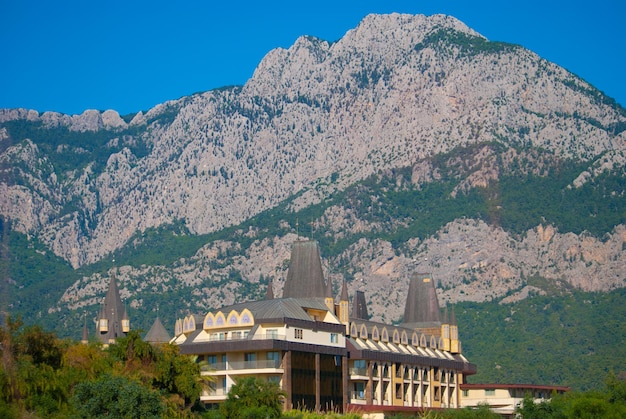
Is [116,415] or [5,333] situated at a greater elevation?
[5,333]

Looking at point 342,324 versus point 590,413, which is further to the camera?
point 342,324

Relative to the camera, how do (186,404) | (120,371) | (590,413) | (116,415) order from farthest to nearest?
(590,413)
(186,404)
(120,371)
(116,415)

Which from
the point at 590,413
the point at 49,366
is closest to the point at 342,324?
the point at 590,413

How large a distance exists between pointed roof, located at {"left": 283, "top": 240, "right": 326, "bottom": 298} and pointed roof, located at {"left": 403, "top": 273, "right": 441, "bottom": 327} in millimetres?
40979

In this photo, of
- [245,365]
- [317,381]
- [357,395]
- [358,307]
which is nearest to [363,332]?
[357,395]

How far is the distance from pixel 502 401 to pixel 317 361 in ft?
149

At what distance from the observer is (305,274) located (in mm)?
152250

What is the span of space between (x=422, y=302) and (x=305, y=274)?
44.3 m

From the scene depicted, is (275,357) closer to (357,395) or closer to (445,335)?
(357,395)

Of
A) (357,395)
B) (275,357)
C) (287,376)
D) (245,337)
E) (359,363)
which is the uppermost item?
(245,337)

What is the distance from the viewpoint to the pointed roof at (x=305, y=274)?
15075 cm

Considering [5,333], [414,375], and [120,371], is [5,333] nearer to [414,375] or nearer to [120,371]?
[120,371]

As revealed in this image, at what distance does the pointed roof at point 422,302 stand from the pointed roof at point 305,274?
41.0 meters

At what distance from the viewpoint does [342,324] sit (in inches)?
5699
